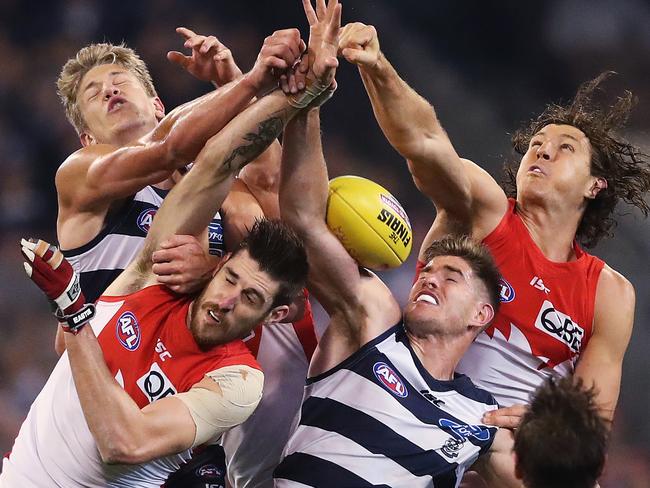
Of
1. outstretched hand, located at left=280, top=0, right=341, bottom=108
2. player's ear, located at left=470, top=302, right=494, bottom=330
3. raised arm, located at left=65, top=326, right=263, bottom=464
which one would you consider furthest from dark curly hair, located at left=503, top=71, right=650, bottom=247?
raised arm, located at left=65, top=326, right=263, bottom=464

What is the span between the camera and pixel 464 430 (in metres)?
3.81

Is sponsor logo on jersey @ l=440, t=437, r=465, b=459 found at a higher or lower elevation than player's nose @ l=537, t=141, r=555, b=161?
lower

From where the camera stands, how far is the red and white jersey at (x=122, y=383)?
10.8 feet

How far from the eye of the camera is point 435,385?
12.8ft

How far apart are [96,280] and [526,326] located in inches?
74.5

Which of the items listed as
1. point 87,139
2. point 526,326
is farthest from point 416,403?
point 87,139

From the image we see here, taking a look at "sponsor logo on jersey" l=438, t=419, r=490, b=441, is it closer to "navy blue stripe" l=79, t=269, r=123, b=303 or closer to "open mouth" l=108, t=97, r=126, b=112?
"navy blue stripe" l=79, t=269, r=123, b=303

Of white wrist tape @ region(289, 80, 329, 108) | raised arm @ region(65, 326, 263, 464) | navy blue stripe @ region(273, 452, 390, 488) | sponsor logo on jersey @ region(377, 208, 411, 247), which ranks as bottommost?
raised arm @ region(65, 326, 263, 464)

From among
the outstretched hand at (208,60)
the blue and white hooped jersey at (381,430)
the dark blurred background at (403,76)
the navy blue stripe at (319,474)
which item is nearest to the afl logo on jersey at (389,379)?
the blue and white hooped jersey at (381,430)

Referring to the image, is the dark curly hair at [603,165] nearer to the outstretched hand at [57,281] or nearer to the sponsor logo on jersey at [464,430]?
the sponsor logo on jersey at [464,430]

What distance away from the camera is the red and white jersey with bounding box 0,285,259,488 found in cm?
328

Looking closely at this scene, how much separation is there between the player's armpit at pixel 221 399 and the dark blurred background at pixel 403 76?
364 centimetres

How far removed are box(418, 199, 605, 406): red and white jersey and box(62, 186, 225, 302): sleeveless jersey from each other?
4.11ft

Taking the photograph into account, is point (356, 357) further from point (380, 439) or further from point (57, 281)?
point (57, 281)
